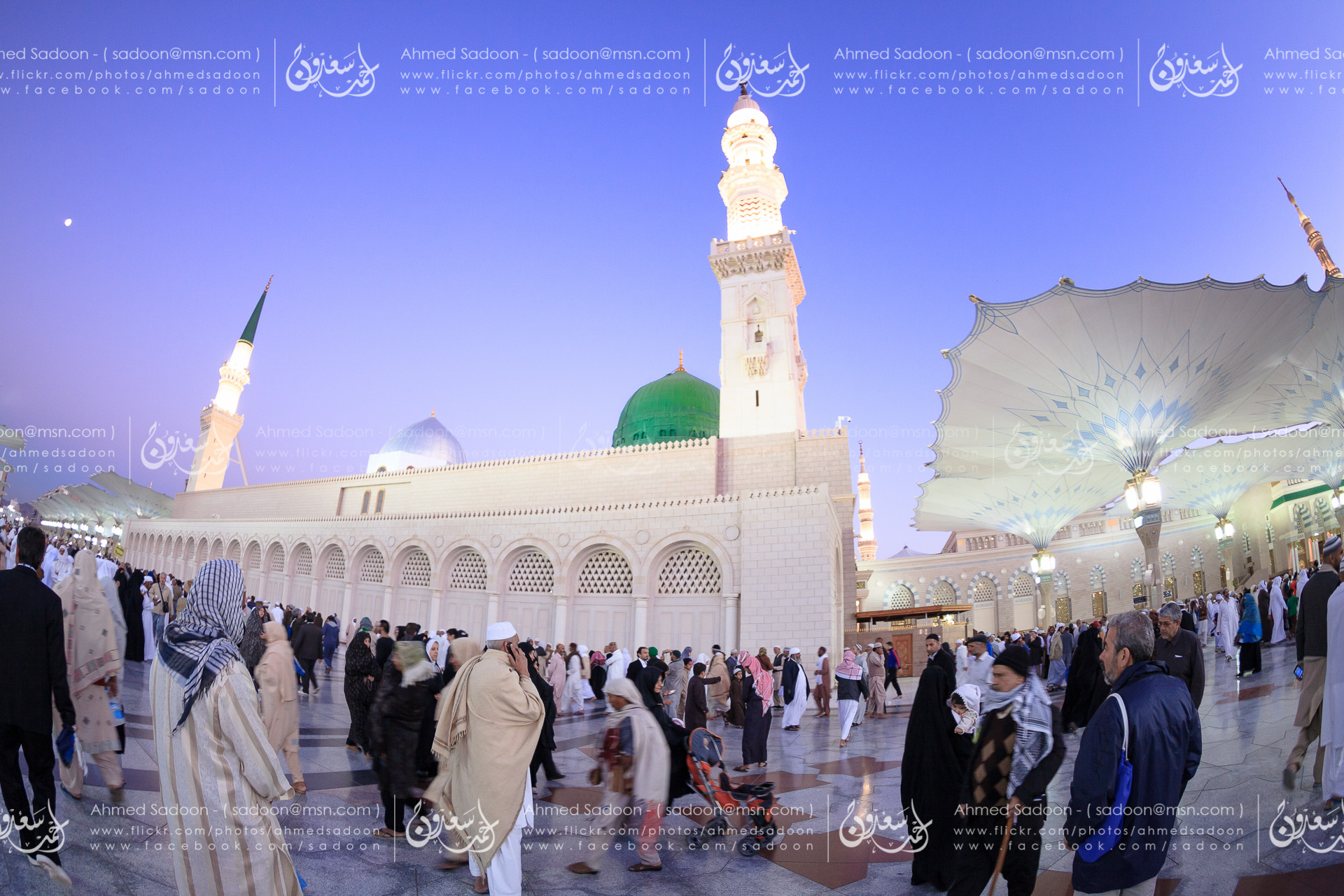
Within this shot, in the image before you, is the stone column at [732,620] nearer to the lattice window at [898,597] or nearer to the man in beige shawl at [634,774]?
the man in beige shawl at [634,774]

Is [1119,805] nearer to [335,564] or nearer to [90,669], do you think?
[90,669]

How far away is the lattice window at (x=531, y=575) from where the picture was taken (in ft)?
51.1

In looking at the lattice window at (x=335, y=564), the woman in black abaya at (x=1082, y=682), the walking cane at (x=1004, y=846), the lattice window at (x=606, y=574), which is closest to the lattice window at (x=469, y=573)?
the lattice window at (x=606, y=574)

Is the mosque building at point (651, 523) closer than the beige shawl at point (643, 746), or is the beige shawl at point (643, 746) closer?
the beige shawl at point (643, 746)

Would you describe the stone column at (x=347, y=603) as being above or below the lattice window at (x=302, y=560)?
below

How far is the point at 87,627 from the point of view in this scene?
3.29 meters

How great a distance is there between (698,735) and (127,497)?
48.4 m

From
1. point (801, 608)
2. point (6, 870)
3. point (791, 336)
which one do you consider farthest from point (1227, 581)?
point (6, 870)

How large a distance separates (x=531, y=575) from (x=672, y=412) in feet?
26.6

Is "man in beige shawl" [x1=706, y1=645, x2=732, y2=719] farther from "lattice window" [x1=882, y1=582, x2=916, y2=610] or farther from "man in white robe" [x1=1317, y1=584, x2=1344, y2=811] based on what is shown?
"lattice window" [x1=882, y1=582, x2=916, y2=610]

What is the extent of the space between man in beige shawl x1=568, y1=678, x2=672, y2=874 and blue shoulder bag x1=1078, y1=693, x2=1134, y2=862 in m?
1.75

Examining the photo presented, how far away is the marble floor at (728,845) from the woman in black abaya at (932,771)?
0.49 ft

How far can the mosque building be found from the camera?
12758 millimetres

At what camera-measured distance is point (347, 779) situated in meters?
4.39
